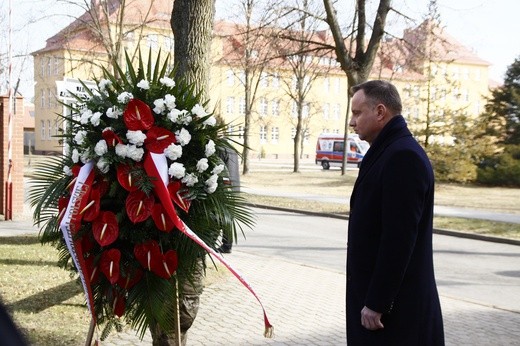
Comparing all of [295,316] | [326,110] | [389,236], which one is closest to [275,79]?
[326,110]

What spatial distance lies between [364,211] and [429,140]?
102 ft

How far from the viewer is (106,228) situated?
4.18 meters

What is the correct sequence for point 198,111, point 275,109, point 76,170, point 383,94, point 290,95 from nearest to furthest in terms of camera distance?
point 383,94 → point 76,170 → point 198,111 → point 290,95 → point 275,109

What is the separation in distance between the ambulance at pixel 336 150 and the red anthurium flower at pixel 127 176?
5442cm

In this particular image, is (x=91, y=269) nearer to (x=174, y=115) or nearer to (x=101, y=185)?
(x=101, y=185)

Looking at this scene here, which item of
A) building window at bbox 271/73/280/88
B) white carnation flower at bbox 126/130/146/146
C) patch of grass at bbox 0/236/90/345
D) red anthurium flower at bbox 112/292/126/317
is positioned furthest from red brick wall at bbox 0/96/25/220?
building window at bbox 271/73/280/88

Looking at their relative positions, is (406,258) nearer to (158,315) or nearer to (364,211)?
(364,211)

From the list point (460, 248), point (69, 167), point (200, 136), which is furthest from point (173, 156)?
point (460, 248)

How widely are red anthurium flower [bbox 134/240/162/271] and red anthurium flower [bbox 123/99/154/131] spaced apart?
73 centimetres

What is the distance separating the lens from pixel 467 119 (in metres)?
34.1

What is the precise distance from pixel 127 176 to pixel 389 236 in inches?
67.4

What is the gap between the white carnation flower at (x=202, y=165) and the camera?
14.5ft

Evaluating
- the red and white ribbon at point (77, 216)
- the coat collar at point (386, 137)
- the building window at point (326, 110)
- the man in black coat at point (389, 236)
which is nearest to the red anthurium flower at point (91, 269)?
the red and white ribbon at point (77, 216)

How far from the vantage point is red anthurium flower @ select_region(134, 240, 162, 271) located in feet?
14.0
